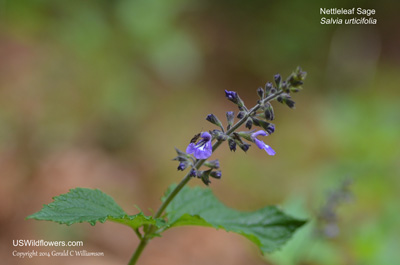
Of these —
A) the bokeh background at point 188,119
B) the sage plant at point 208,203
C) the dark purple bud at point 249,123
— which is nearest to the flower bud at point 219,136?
the sage plant at point 208,203

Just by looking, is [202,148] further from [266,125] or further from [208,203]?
[208,203]

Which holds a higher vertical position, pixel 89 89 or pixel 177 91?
pixel 177 91

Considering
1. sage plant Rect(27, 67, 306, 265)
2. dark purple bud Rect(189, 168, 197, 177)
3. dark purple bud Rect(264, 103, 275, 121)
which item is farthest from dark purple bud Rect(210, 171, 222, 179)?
dark purple bud Rect(264, 103, 275, 121)

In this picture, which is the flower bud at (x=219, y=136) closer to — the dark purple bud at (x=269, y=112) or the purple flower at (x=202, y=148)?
the purple flower at (x=202, y=148)

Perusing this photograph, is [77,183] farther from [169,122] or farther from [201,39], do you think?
[201,39]

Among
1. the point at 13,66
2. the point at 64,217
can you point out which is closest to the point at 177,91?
the point at 13,66

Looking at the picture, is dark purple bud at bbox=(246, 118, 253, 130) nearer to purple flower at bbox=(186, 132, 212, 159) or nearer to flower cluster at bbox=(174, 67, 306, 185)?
flower cluster at bbox=(174, 67, 306, 185)
